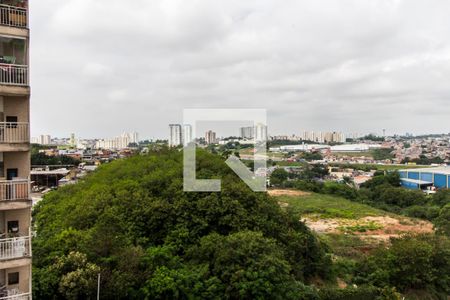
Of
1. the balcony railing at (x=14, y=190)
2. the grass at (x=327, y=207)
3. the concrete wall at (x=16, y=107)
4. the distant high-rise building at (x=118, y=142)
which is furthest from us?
the distant high-rise building at (x=118, y=142)

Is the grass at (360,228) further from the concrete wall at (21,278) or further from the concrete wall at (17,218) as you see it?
the concrete wall at (17,218)

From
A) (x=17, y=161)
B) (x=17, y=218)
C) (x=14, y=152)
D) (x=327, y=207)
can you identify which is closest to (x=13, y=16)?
(x=14, y=152)

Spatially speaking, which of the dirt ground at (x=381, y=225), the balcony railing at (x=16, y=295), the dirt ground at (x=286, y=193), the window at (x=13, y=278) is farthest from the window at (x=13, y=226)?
the dirt ground at (x=286, y=193)

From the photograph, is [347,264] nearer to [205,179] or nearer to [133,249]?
[205,179]

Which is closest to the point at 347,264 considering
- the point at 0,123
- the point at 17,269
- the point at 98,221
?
the point at 98,221

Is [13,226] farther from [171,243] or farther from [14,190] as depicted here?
[171,243]

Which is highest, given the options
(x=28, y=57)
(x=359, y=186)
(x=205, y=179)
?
(x=28, y=57)

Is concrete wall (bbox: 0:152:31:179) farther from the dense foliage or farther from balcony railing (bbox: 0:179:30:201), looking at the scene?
the dense foliage
